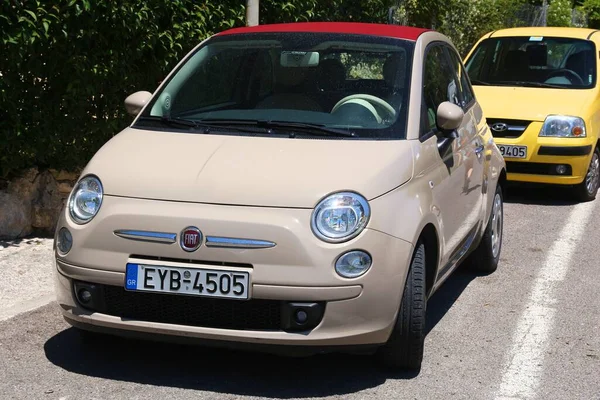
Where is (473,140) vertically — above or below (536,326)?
above

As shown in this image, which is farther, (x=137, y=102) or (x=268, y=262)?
(x=137, y=102)

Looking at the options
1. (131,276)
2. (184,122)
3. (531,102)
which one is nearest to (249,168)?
(131,276)

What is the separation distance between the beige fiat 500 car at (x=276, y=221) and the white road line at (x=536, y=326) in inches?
20.0

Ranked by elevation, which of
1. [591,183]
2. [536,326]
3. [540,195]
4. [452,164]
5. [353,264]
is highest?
[452,164]

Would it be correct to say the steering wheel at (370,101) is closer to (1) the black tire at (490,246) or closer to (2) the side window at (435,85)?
(2) the side window at (435,85)

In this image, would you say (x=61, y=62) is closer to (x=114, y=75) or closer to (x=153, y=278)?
(x=114, y=75)

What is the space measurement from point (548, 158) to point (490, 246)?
10.7 feet

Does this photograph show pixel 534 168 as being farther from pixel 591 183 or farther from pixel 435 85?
pixel 435 85

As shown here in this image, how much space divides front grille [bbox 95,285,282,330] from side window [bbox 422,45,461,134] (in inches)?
57.8

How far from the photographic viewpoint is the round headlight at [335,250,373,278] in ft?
15.3

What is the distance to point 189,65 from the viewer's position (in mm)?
6258

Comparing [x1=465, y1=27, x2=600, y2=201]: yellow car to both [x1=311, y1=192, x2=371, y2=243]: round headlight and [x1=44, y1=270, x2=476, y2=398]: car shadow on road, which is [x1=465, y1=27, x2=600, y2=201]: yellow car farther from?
[x1=311, y1=192, x2=371, y2=243]: round headlight

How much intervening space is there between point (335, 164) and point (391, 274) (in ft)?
1.93

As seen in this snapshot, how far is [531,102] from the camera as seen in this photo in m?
10.6
